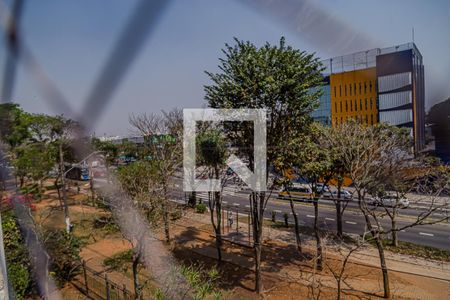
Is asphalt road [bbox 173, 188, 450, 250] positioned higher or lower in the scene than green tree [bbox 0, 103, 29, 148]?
lower

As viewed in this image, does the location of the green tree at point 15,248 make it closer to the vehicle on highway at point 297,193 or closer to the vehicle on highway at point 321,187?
the vehicle on highway at point 297,193

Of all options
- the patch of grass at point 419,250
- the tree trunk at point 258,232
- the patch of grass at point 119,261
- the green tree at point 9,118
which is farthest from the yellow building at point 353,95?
the green tree at point 9,118

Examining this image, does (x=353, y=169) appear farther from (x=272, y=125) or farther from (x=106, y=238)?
(x=106, y=238)

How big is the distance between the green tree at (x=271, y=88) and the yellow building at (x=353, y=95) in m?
10.5

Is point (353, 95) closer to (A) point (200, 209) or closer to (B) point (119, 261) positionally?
(A) point (200, 209)

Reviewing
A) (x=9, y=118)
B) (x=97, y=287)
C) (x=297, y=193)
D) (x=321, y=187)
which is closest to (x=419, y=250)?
(x=321, y=187)

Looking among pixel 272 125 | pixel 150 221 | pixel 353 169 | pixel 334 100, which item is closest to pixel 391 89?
pixel 334 100

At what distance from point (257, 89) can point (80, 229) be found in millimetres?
8708

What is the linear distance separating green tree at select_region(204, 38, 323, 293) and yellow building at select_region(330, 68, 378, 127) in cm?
1051

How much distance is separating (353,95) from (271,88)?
13.8 m

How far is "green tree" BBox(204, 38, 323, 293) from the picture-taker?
6078 millimetres

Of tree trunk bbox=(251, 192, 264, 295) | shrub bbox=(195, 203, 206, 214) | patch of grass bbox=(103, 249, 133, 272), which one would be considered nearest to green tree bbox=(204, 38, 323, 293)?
tree trunk bbox=(251, 192, 264, 295)

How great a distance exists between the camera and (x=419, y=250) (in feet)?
29.3

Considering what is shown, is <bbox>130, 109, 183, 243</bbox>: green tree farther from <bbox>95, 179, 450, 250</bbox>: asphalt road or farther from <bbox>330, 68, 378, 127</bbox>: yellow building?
<bbox>330, 68, 378, 127</bbox>: yellow building
